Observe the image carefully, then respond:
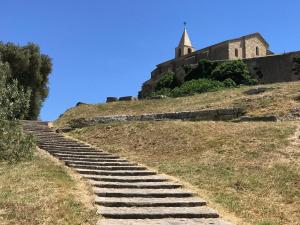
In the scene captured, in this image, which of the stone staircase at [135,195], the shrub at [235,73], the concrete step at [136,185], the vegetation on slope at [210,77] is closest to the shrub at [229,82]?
the vegetation on slope at [210,77]

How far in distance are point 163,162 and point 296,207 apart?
5.31 metres

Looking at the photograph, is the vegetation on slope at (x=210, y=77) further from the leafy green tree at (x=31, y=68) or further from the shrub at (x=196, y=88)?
the leafy green tree at (x=31, y=68)

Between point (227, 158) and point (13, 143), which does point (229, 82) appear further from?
point (13, 143)

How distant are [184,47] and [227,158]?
53.9 m

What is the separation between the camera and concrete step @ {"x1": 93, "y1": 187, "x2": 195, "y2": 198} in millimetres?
10945

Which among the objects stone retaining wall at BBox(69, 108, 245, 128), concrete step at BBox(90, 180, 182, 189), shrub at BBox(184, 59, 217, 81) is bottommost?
concrete step at BBox(90, 180, 182, 189)

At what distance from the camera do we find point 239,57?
181ft

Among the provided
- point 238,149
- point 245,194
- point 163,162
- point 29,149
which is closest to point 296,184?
point 245,194

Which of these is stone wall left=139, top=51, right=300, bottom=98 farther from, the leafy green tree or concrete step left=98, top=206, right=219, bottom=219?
concrete step left=98, top=206, right=219, bottom=219

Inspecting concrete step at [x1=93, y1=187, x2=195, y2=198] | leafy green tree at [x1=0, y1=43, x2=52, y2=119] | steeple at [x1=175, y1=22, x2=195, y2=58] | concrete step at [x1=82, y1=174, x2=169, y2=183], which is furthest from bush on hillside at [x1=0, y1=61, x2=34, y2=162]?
steeple at [x1=175, y1=22, x2=195, y2=58]

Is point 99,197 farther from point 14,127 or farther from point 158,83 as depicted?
point 158,83

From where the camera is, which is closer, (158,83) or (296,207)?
(296,207)

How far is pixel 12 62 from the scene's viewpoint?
37062 millimetres

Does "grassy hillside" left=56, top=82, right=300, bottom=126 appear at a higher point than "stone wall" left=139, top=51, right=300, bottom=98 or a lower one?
lower
